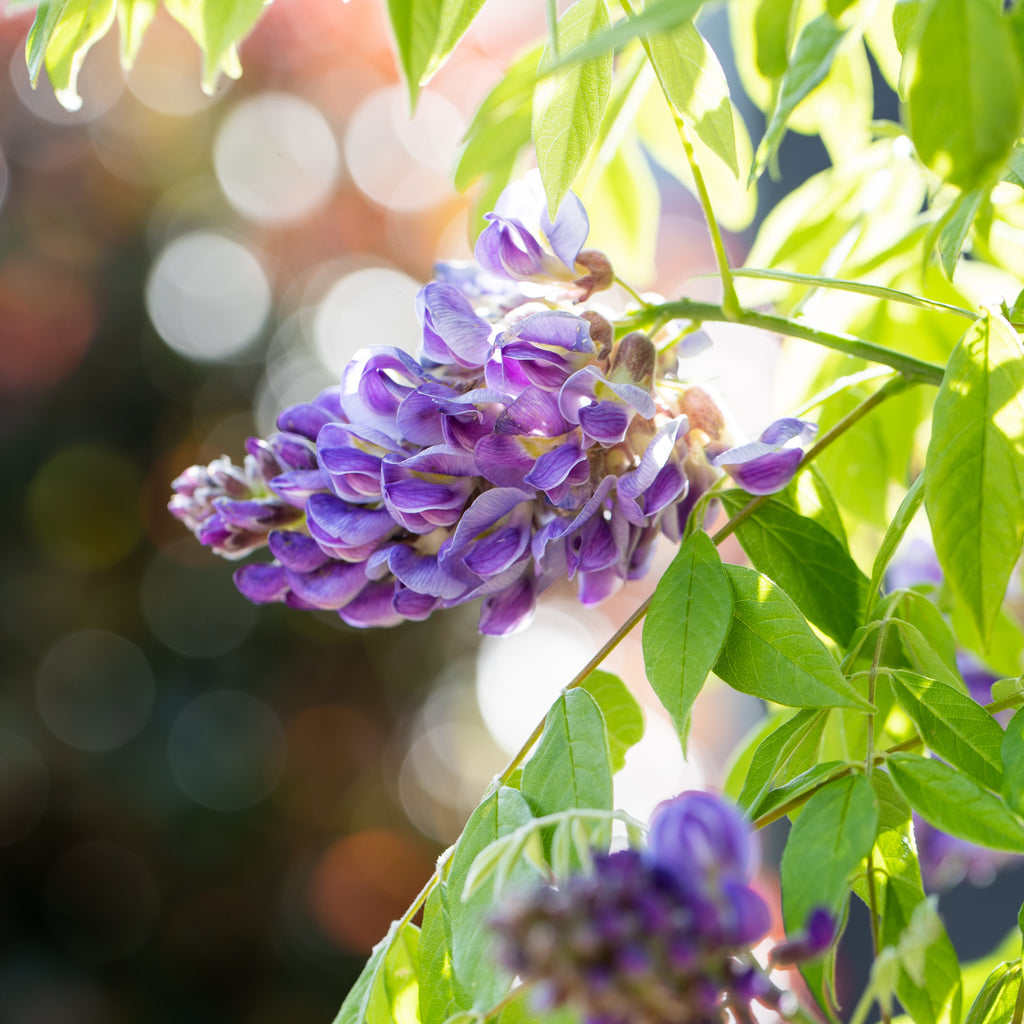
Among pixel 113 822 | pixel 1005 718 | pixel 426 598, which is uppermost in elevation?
pixel 426 598

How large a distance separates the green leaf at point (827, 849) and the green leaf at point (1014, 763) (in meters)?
0.03

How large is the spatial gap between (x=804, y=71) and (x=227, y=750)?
1985mm

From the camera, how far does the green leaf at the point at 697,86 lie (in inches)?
13.9

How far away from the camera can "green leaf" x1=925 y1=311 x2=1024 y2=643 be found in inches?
12.0

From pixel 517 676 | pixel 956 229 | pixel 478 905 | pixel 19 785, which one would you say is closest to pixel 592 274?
pixel 956 229

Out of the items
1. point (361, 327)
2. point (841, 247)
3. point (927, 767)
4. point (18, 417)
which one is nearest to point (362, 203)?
point (361, 327)

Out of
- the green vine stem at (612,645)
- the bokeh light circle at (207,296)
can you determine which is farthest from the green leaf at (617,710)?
the bokeh light circle at (207,296)

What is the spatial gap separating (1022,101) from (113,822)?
218 cm

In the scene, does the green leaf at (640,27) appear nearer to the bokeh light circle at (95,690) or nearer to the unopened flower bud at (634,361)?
the unopened flower bud at (634,361)

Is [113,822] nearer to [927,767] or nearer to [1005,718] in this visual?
[1005,718]

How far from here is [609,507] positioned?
1.28ft

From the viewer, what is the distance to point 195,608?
2.21 m

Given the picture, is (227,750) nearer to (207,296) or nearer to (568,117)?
(207,296)

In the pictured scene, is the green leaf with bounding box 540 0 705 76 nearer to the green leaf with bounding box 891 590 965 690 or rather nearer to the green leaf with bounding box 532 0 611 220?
the green leaf with bounding box 532 0 611 220
